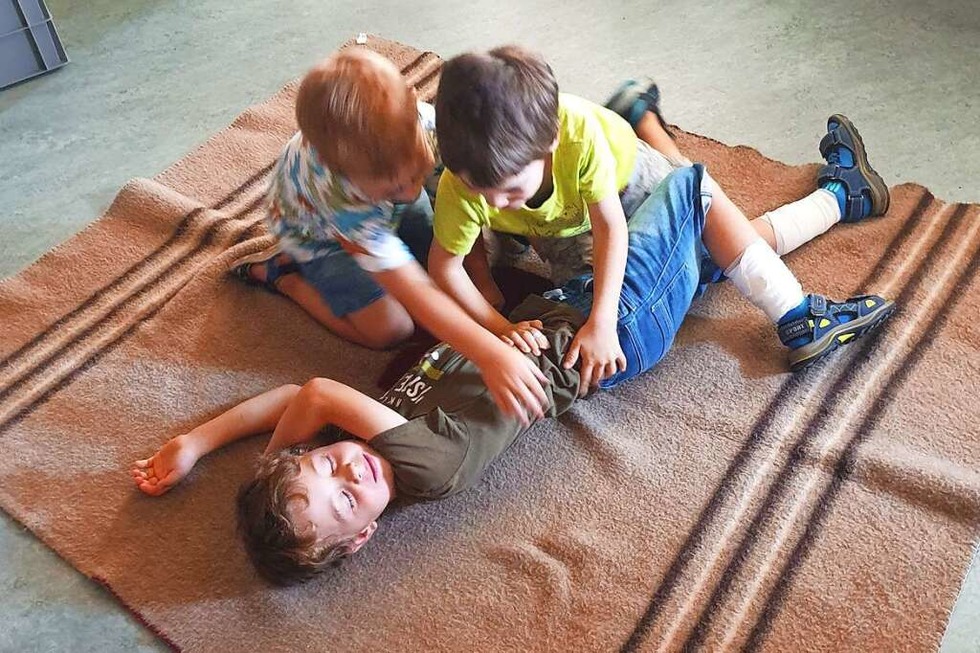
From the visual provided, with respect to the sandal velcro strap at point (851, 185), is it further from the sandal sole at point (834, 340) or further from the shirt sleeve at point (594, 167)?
the shirt sleeve at point (594, 167)

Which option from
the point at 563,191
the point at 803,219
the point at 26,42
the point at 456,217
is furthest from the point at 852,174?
the point at 26,42

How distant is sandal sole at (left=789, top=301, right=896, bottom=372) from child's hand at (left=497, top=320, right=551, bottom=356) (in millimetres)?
338

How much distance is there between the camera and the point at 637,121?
1.40 meters

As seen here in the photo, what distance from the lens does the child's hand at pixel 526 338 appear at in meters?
1.10

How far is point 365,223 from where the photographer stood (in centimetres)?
111

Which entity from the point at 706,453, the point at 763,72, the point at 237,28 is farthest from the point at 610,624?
the point at 237,28

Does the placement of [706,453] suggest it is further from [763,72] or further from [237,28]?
[237,28]

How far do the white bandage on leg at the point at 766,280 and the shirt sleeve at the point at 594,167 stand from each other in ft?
0.72

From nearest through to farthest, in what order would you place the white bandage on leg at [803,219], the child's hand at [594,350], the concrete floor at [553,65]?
the child's hand at [594,350]
the white bandage on leg at [803,219]
the concrete floor at [553,65]

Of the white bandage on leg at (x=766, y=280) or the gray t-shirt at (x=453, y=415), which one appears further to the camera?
the white bandage on leg at (x=766, y=280)

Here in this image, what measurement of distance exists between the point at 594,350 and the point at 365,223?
32 centimetres

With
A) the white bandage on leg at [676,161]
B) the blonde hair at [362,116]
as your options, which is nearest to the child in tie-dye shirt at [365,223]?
the blonde hair at [362,116]

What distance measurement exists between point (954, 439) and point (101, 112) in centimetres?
161

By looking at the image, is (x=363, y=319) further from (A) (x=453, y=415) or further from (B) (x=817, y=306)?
(B) (x=817, y=306)
